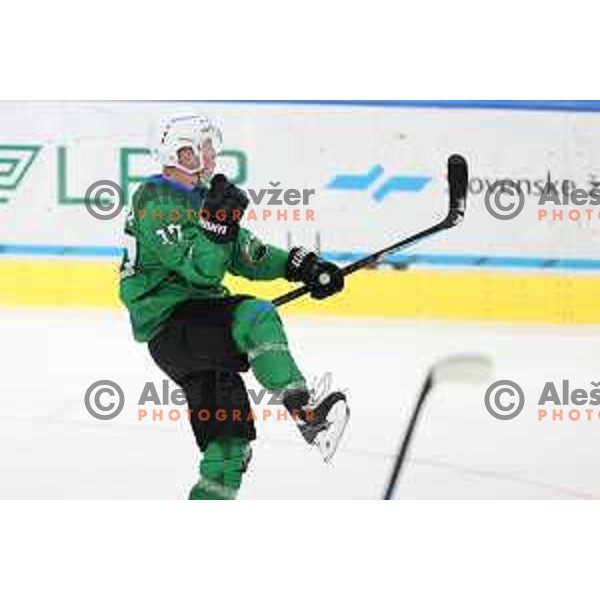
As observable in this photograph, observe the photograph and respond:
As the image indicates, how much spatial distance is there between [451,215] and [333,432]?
22.3 inches

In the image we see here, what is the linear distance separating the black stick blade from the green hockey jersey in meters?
0.40

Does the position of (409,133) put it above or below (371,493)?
above

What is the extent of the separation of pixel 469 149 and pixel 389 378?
55cm

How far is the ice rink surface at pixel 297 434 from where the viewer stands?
3.24m

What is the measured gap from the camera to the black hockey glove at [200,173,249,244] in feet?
10.6

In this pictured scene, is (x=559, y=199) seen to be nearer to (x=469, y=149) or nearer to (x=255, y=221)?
(x=469, y=149)

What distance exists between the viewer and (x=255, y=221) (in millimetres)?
3270

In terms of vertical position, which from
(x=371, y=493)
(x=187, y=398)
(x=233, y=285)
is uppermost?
(x=233, y=285)

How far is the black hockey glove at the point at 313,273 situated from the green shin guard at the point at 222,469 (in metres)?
0.38

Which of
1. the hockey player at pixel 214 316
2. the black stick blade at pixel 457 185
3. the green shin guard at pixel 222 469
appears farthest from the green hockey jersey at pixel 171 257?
the black stick blade at pixel 457 185

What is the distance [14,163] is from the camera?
3.27 metres

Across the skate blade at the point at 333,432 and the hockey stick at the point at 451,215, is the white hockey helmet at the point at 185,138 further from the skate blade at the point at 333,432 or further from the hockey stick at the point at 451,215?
the skate blade at the point at 333,432

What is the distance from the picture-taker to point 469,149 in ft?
10.8

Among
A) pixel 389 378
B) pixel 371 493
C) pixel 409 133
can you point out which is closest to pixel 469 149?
pixel 409 133
